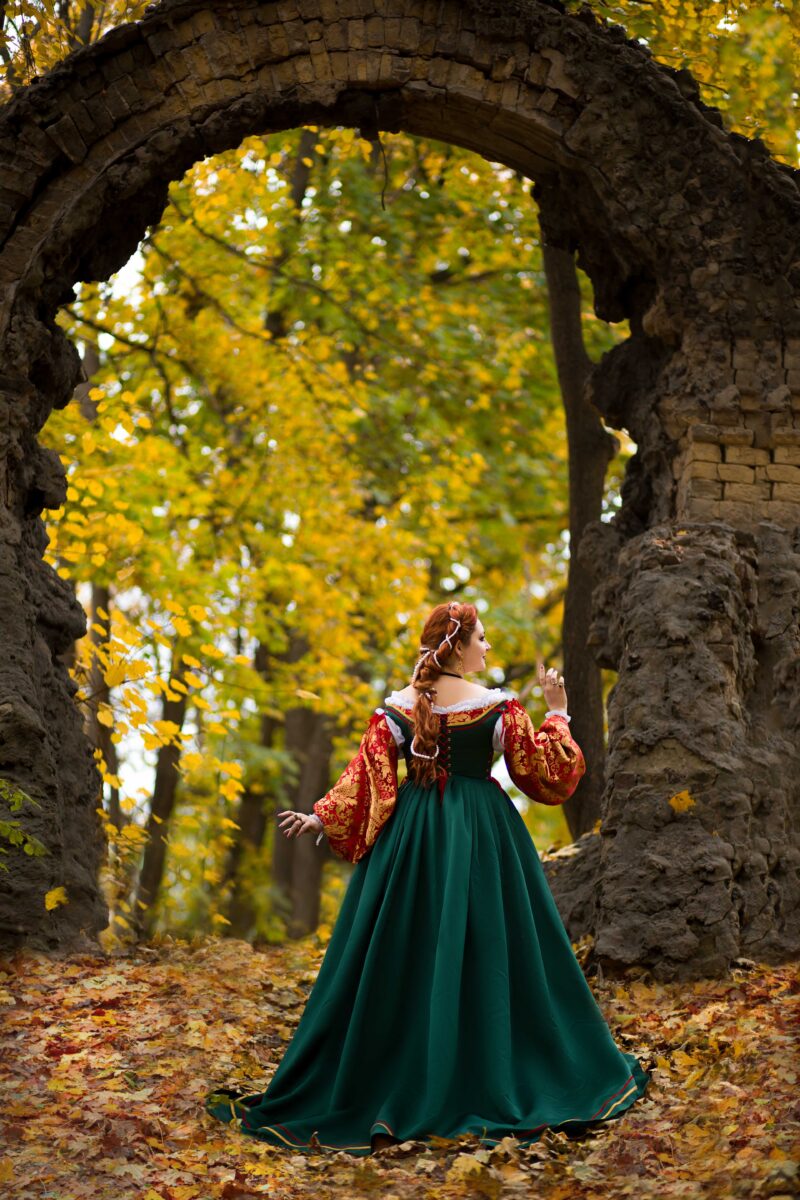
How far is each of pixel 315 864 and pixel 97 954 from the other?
27.5ft

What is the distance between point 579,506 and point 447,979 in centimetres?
551

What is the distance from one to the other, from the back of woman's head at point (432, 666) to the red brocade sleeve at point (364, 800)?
13cm

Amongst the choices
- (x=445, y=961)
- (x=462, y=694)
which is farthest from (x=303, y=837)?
(x=445, y=961)

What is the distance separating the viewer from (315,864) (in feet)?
50.0

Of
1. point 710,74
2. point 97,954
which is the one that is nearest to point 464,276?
point 710,74

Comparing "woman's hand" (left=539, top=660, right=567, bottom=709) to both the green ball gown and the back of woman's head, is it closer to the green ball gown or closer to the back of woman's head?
the green ball gown

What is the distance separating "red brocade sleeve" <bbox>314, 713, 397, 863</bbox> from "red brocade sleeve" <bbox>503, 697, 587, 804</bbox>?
499 millimetres

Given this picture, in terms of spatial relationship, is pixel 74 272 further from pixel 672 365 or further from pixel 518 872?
pixel 518 872

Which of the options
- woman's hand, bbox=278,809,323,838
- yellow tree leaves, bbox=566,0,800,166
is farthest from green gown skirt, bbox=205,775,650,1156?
yellow tree leaves, bbox=566,0,800,166

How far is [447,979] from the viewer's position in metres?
4.92

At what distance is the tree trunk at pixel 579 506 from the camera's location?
30.8 feet

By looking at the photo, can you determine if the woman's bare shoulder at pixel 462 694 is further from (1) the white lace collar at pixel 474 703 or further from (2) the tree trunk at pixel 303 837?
(2) the tree trunk at pixel 303 837

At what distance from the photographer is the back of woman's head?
5277mm

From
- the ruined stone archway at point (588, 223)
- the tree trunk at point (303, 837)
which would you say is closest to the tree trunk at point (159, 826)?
the tree trunk at point (303, 837)
